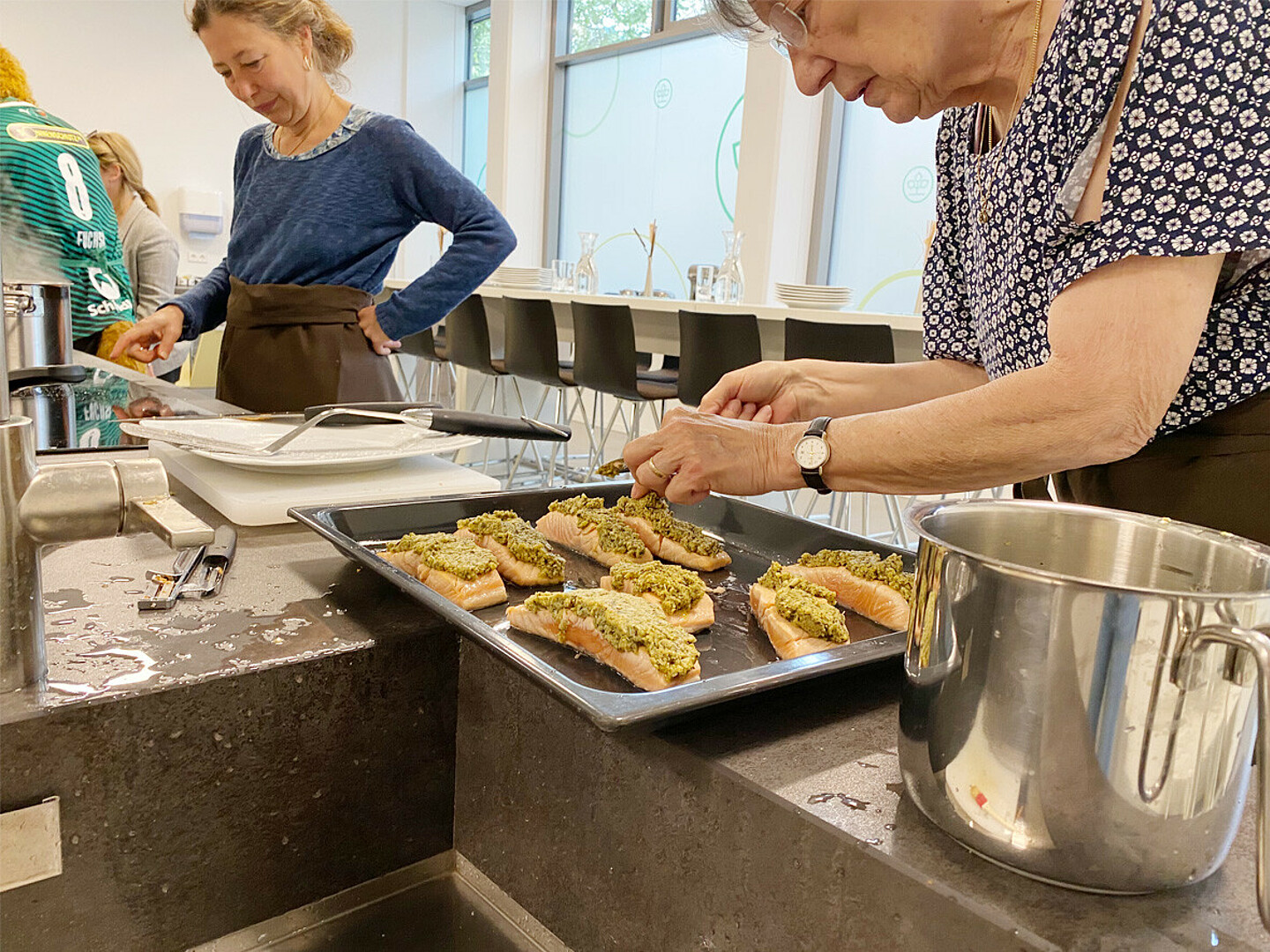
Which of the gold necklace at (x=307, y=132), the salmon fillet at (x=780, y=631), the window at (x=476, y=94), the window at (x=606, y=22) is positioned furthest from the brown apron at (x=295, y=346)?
the window at (x=476, y=94)

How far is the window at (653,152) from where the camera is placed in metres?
6.53

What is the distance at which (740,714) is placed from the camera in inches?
29.1

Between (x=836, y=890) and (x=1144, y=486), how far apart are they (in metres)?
0.69

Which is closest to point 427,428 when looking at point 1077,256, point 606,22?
point 1077,256

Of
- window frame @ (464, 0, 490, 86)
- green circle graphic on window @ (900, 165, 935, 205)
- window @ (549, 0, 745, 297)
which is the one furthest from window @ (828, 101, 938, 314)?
window frame @ (464, 0, 490, 86)

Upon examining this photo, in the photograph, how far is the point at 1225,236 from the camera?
77 centimetres

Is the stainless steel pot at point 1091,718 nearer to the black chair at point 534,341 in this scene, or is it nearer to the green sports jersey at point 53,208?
the green sports jersey at point 53,208

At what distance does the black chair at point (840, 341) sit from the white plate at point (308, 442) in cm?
225

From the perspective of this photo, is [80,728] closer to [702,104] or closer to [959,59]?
[959,59]

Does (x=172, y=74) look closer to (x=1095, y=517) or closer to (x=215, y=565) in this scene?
(x=215, y=565)

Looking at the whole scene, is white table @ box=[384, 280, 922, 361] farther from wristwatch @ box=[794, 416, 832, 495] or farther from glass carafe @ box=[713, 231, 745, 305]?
wristwatch @ box=[794, 416, 832, 495]

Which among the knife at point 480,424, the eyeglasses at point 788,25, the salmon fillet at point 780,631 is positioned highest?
the eyeglasses at point 788,25

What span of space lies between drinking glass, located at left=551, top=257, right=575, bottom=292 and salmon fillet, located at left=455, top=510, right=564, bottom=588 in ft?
16.4

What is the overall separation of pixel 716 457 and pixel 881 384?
1.28 feet
